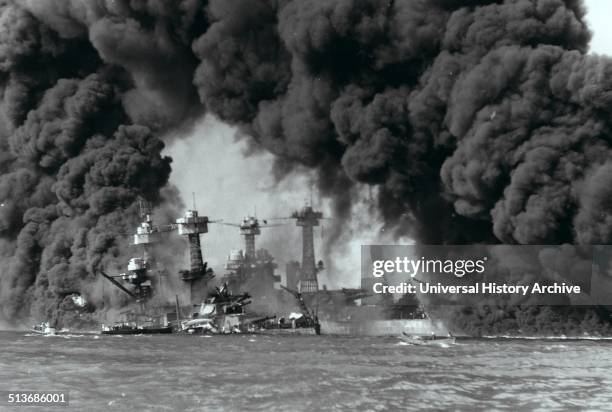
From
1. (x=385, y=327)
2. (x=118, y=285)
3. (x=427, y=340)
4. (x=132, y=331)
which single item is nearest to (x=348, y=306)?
(x=385, y=327)

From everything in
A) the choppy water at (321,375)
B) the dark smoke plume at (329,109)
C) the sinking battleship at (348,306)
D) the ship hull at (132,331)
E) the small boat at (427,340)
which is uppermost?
the dark smoke plume at (329,109)

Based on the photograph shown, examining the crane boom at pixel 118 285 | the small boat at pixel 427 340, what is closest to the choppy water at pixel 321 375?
the small boat at pixel 427 340

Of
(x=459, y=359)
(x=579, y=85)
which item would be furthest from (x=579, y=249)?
(x=459, y=359)

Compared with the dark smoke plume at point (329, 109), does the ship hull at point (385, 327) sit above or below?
below

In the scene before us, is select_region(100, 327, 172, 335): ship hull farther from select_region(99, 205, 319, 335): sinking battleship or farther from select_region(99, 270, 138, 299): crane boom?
select_region(99, 270, 138, 299): crane boom

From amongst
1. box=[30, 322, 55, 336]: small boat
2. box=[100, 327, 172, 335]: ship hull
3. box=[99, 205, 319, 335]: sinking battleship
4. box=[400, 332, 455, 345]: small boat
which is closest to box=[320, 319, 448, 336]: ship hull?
box=[99, 205, 319, 335]: sinking battleship

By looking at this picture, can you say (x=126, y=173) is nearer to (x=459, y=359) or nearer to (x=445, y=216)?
(x=445, y=216)

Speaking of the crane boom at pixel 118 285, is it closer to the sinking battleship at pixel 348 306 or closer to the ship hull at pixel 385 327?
the sinking battleship at pixel 348 306
